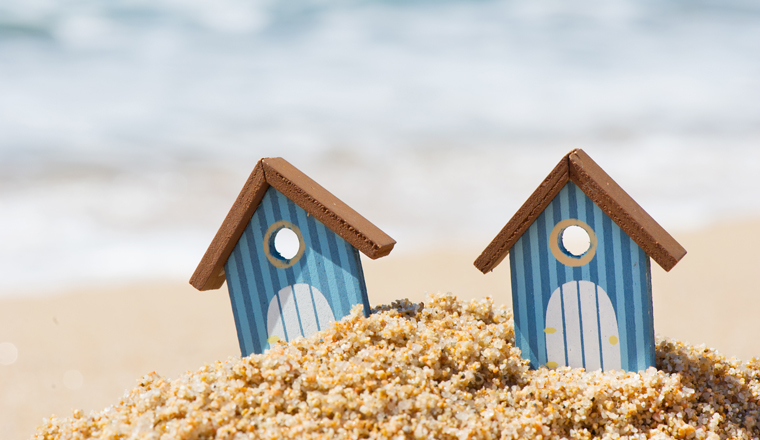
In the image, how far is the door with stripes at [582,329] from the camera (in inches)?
133

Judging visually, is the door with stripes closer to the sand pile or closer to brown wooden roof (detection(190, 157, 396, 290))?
the sand pile

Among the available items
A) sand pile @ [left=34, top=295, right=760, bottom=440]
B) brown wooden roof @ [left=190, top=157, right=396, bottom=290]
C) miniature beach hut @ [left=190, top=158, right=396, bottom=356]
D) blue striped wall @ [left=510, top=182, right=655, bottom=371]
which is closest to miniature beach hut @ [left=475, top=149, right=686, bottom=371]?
blue striped wall @ [left=510, top=182, right=655, bottom=371]

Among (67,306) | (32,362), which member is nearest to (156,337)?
(32,362)

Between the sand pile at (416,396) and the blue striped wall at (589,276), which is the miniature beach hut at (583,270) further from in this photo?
the sand pile at (416,396)

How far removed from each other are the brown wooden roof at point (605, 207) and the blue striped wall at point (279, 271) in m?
0.95

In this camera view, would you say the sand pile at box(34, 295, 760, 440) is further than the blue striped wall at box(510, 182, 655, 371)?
No

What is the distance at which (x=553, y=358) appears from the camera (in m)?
3.48

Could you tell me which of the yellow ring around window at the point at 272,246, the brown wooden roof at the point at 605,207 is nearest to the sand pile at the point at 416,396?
the yellow ring around window at the point at 272,246

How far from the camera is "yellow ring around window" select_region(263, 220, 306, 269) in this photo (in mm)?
3631

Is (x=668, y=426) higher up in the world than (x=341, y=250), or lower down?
lower down

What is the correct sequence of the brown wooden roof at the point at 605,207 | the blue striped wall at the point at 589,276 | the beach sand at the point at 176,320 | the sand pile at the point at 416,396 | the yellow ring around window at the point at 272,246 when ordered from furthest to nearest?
the beach sand at the point at 176,320 < the yellow ring around window at the point at 272,246 < the blue striped wall at the point at 589,276 < the brown wooden roof at the point at 605,207 < the sand pile at the point at 416,396

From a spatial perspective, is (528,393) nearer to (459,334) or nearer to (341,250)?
(459,334)

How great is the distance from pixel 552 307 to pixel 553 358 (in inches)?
11.3

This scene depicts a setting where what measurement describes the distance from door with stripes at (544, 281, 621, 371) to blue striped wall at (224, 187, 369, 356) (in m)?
1.05
